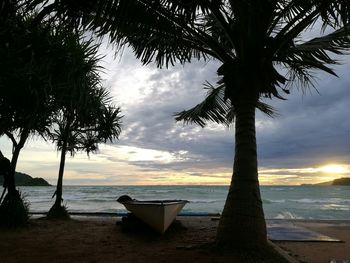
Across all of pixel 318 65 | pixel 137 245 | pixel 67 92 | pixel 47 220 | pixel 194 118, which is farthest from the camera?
pixel 47 220

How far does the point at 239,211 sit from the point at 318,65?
10.4 feet

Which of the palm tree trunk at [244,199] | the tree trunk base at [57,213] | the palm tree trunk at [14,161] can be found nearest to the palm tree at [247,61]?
the palm tree trunk at [244,199]

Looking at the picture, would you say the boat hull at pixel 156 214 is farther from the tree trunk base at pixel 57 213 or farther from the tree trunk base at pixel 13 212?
the tree trunk base at pixel 57 213

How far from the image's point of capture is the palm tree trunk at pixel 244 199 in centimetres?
682

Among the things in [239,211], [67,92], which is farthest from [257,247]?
[67,92]

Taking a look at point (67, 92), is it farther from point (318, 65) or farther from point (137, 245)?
point (318, 65)

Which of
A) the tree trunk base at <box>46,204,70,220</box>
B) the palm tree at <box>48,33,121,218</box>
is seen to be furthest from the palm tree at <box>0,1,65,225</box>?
the tree trunk base at <box>46,204,70,220</box>

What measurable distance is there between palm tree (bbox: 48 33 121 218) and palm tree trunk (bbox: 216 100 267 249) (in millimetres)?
4160

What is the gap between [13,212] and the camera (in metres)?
10.2

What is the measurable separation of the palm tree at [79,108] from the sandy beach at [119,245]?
2.96 meters

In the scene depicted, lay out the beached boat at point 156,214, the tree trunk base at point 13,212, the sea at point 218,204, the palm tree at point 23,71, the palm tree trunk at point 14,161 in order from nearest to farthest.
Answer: the palm tree at point 23,71
the beached boat at point 156,214
the tree trunk base at point 13,212
the palm tree trunk at point 14,161
the sea at point 218,204

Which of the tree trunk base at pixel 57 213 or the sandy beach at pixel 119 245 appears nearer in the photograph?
the sandy beach at pixel 119 245

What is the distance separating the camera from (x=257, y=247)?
6.78 metres

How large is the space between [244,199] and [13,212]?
20.7 ft
